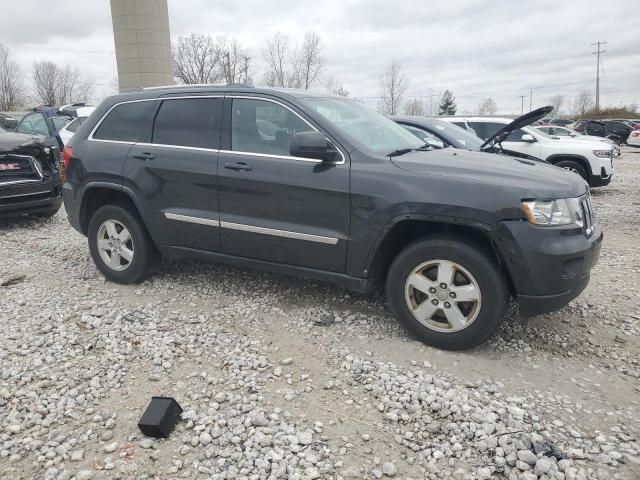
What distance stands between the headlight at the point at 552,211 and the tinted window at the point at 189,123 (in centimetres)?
251

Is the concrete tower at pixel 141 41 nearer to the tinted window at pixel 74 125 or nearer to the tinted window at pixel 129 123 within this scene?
the tinted window at pixel 74 125

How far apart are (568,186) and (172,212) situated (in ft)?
10.3

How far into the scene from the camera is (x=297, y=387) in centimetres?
325

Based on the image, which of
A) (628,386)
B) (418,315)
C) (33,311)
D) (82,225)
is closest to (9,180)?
(82,225)

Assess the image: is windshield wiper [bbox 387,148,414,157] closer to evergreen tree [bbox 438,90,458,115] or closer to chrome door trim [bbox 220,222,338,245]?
chrome door trim [bbox 220,222,338,245]

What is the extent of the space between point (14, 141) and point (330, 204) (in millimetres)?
5637

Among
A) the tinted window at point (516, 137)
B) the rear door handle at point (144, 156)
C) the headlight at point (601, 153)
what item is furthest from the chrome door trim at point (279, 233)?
the headlight at point (601, 153)

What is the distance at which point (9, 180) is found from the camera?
701cm

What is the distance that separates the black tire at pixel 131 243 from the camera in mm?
4762

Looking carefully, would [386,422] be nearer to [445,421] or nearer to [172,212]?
[445,421]

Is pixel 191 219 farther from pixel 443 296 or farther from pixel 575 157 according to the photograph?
pixel 575 157

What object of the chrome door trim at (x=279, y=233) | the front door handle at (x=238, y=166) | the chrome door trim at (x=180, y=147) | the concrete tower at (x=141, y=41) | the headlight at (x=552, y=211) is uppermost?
the concrete tower at (x=141, y=41)

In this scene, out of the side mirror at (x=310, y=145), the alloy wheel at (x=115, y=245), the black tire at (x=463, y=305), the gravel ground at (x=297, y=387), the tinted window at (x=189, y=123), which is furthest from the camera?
the alloy wheel at (x=115, y=245)

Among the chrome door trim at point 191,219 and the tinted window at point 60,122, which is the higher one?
the tinted window at point 60,122
